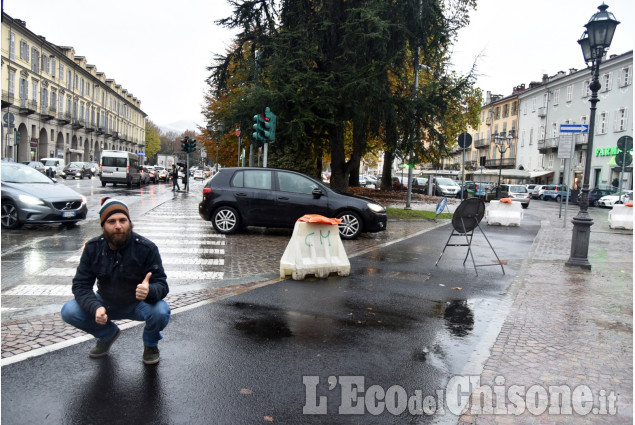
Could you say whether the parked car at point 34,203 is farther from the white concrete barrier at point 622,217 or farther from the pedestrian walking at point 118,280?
the white concrete barrier at point 622,217

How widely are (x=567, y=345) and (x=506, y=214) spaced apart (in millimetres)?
14181

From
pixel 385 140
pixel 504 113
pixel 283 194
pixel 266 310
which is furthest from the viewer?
pixel 504 113

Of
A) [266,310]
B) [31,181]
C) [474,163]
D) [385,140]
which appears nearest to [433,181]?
[385,140]

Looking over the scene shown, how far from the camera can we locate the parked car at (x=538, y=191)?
2003 inches

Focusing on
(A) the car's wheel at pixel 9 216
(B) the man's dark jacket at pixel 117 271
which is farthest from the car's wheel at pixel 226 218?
(B) the man's dark jacket at pixel 117 271

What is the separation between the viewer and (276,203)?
12.6 m

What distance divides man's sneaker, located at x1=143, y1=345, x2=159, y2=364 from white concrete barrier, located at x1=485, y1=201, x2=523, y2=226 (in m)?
16.4

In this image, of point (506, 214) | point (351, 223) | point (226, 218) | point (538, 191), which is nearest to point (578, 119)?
point (538, 191)

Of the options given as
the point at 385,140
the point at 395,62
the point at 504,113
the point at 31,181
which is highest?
the point at 504,113

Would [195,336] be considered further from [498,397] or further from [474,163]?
[474,163]

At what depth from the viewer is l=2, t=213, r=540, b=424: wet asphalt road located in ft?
11.6

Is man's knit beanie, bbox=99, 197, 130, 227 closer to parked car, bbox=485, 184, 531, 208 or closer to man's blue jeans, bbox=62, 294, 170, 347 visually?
man's blue jeans, bbox=62, 294, 170, 347

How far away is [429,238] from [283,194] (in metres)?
4.21

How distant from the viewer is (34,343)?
466 cm
